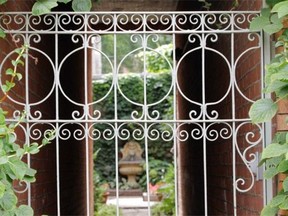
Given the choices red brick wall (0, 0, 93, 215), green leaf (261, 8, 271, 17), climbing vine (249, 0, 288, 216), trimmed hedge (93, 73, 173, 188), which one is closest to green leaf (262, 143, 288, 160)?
climbing vine (249, 0, 288, 216)

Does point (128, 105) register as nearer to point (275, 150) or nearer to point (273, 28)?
point (273, 28)

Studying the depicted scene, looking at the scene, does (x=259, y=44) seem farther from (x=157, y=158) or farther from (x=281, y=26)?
(x=157, y=158)

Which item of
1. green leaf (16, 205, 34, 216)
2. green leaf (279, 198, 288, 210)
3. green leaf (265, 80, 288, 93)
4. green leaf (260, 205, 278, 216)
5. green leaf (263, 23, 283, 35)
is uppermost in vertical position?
green leaf (263, 23, 283, 35)

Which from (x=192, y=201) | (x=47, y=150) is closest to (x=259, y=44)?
(x=47, y=150)

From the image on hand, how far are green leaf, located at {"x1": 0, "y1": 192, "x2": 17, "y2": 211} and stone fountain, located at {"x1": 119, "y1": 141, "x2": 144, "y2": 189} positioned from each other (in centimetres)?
1465

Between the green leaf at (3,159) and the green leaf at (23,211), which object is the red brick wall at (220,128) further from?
the green leaf at (3,159)

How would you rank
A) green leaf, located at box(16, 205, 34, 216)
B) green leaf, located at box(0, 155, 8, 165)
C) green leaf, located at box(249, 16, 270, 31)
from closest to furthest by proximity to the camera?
green leaf, located at box(0, 155, 8, 165) < green leaf, located at box(16, 205, 34, 216) < green leaf, located at box(249, 16, 270, 31)

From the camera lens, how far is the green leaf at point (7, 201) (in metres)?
2.76

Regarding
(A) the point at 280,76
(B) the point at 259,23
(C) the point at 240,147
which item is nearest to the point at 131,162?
(C) the point at 240,147

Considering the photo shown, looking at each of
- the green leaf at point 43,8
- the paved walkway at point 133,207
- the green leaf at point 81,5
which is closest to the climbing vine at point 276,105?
the green leaf at point 81,5

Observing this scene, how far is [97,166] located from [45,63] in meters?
12.1

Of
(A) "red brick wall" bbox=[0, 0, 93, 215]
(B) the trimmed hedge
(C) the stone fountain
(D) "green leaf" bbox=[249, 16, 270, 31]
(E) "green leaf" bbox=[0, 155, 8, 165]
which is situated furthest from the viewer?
(C) the stone fountain

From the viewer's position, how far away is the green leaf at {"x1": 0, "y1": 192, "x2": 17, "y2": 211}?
276cm

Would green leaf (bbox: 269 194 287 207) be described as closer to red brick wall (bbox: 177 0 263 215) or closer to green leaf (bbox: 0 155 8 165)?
red brick wall (bbox: 177 0 263 215)
